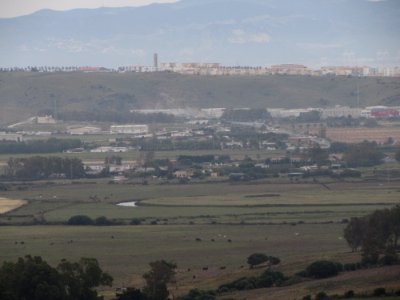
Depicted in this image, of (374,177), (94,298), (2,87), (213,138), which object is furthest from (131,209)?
(2,87)

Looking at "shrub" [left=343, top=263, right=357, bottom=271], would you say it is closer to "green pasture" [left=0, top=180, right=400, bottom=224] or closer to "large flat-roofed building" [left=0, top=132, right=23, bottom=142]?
"green pasture" [left=0, top=180, right=400, bottom=224]

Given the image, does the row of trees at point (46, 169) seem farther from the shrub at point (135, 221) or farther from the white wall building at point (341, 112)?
the white wall building at point (341, 112)

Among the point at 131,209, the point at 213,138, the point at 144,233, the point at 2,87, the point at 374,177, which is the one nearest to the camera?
the point at 144,233

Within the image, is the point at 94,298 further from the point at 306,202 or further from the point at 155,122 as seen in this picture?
the point at 155,122

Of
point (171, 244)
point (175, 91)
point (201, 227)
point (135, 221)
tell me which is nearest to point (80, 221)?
point (135, 221)

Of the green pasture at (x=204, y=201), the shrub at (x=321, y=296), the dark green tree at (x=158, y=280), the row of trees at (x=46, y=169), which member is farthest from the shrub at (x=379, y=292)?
the row of trees at (x=46, y=169)

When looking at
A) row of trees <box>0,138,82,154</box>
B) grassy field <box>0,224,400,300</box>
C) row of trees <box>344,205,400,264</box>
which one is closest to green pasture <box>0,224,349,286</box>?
grassy field <box>0,224,400,300</box>
